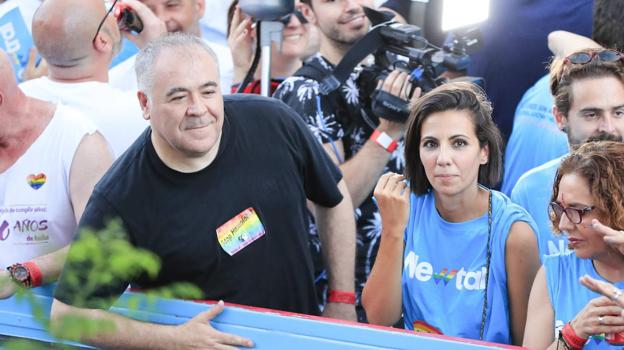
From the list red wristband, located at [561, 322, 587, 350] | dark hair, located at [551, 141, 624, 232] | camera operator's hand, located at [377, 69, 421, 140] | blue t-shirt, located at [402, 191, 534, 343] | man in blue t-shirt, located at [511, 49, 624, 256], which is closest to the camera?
red wristband, located at [561, 322, 587, 350]

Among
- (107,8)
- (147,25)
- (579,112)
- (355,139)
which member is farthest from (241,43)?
(579,112)

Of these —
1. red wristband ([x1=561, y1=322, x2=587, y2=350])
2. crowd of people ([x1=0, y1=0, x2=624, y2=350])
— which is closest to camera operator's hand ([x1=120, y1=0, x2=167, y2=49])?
crowd of people ([x1=0, y1=0, x2=624, y2=350])

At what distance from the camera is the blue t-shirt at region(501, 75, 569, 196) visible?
4109mm

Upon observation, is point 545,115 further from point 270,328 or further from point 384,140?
point 270,328

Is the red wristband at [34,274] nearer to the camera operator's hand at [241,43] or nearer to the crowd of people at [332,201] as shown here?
the crowd of people at [332,201]

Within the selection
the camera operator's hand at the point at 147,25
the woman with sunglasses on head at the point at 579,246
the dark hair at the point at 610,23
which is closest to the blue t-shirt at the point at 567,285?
the woman with sunglasses on head at the point at 579,246

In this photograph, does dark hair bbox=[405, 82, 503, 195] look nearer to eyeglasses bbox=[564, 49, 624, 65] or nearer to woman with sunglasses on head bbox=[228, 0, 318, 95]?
eyeglasses bbox=[564, 49, 624, 65]

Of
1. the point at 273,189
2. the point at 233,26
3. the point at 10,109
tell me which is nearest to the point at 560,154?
the point at 273,189

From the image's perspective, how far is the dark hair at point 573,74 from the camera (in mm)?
3496

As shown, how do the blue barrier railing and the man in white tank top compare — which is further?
the man in white tank top

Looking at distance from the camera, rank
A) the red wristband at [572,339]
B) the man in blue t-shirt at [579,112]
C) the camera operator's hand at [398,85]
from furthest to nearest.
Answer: the camera operator's hand at [398,85]
the man in blue t-shirt at [579,112]
the red wristband at [572,339]

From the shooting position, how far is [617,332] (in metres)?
2.42

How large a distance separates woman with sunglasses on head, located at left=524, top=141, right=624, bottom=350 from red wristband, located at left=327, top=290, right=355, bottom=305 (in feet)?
2.98

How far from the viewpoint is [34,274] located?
3170 millimetres
